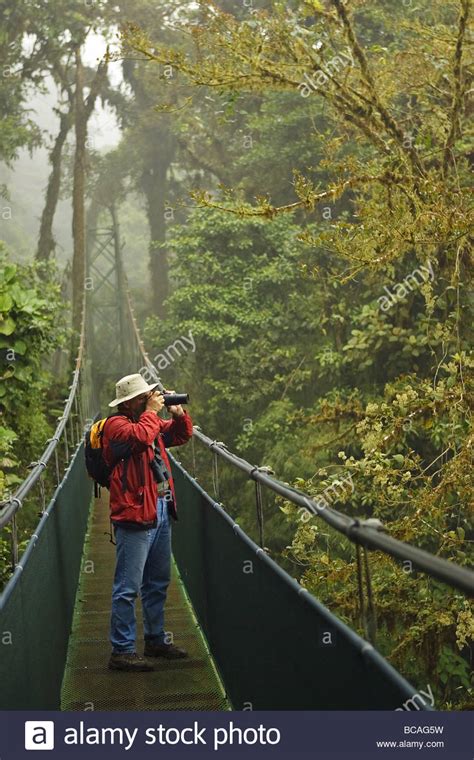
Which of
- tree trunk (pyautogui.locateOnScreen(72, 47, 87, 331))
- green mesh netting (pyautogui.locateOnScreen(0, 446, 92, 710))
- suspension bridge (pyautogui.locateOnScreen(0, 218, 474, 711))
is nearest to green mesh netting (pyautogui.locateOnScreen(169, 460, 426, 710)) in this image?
suspension bridge (pyautogui.locateOnScreen(0, 218, 474, 711))

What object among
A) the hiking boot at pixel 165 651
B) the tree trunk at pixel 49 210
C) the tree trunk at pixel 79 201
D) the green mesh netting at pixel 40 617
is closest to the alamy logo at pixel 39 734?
the green mesh netting at pixel 40 617

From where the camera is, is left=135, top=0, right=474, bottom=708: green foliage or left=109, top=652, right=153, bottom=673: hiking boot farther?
left=135, top=0, right=474, bottom=708: green foliage

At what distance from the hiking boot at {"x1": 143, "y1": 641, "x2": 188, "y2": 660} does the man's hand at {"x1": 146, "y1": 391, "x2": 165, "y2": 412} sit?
111 centimetres

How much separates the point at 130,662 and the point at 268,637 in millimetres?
1273

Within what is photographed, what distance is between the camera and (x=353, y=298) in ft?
37.4

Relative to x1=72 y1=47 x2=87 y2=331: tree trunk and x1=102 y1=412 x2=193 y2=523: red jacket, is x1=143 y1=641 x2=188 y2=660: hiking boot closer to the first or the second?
x1=102 y1=412 x2=193 y2=523: red jacket

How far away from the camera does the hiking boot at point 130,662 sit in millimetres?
3814

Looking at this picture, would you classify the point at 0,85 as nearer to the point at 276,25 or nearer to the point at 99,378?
the point at 99,378

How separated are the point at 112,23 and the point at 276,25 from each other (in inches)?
457

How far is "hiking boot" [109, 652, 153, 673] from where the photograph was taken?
3.81 m

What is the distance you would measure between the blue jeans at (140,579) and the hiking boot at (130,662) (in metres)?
0.02

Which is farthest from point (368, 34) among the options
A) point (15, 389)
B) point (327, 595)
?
point (327, 595)

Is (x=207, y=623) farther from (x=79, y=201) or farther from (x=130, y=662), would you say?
(x=79, y=201)

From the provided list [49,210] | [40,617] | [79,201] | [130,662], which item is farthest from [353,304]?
[49,210]
